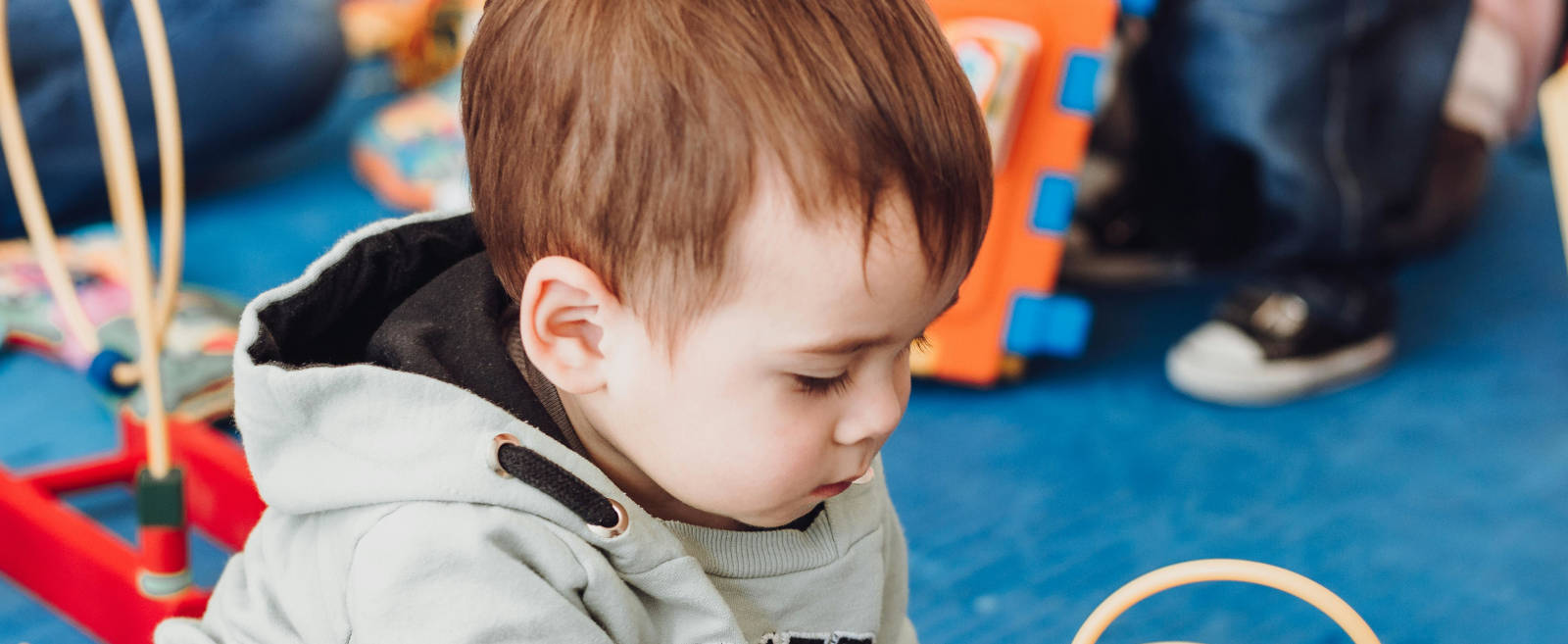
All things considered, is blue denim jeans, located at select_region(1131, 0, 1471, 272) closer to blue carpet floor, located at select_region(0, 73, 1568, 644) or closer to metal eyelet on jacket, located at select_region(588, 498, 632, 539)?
blue carpet floor, located at select_region(0, 73, 1568, 644)

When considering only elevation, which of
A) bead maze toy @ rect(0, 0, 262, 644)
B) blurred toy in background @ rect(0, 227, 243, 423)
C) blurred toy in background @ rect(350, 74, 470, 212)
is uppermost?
bead maze toy @ rect(0, 0, 262, 644)

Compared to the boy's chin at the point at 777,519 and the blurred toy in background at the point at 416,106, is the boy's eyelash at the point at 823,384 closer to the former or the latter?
the boy's chin at the point at 777,519

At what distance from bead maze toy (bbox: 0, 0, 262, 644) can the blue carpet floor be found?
0.04 m

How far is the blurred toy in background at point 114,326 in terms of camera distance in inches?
40.5

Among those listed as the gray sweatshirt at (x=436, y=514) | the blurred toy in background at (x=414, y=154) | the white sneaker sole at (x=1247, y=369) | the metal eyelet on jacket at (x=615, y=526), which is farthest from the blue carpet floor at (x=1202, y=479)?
the metal eyelet on jacket at (x=615, y=526)

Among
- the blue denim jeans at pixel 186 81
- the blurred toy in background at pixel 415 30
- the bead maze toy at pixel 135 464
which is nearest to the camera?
the bead maze toy at pixel 135 464

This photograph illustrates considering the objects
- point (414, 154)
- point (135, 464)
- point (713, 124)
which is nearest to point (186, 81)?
point (414, 154)

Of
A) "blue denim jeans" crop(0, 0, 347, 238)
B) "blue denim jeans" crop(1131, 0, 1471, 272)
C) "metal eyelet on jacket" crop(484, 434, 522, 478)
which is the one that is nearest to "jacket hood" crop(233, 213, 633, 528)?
"metal eyelet on jacket" crop(484, 434, 522, 478)

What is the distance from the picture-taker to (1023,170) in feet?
3.82

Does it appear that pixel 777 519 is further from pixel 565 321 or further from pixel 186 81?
pixel 186 81

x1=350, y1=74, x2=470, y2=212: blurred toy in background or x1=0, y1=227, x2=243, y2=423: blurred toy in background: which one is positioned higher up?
x1=0, y1=227, x2=243, y2=423: blurred toy in background

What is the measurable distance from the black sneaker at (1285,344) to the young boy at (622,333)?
0.73 metres

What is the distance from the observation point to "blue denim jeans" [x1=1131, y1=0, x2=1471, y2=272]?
1.20 metres

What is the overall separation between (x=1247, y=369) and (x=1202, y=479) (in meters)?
0.17
